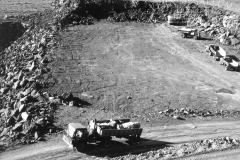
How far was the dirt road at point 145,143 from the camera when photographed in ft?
72.9

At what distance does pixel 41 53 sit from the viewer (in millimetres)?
37781

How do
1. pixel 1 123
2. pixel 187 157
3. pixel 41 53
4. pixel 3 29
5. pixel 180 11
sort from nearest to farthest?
pixel 187 157
pixel 1 123
pixel 41 53
pixel 3 29
pixel 180 11

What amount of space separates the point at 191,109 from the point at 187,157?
10.3 meters

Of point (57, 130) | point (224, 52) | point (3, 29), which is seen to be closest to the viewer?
point (57, 130)

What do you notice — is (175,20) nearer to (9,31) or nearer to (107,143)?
(9,31)

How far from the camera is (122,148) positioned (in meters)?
23.3

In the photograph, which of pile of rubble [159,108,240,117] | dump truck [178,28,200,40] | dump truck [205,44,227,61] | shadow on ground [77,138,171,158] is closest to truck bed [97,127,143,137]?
shadow on ground [77,138,171,158]

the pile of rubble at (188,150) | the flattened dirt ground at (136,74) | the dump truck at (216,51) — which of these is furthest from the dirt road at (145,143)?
the dump truck at (216,51)

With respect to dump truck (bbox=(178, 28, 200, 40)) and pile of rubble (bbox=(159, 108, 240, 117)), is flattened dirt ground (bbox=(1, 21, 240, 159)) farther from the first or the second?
dump truck (bbox=(178, 28, 200, 40))

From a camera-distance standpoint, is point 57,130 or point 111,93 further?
point 111,93

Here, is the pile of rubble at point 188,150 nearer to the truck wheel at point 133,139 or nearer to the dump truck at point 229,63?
the truck wheel at point 133,139

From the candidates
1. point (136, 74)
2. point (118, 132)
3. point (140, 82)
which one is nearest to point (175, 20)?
point (136, 74)

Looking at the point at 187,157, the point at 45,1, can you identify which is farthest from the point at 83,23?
the point at 187,157

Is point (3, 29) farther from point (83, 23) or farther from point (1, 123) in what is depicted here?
point (1, 123)
